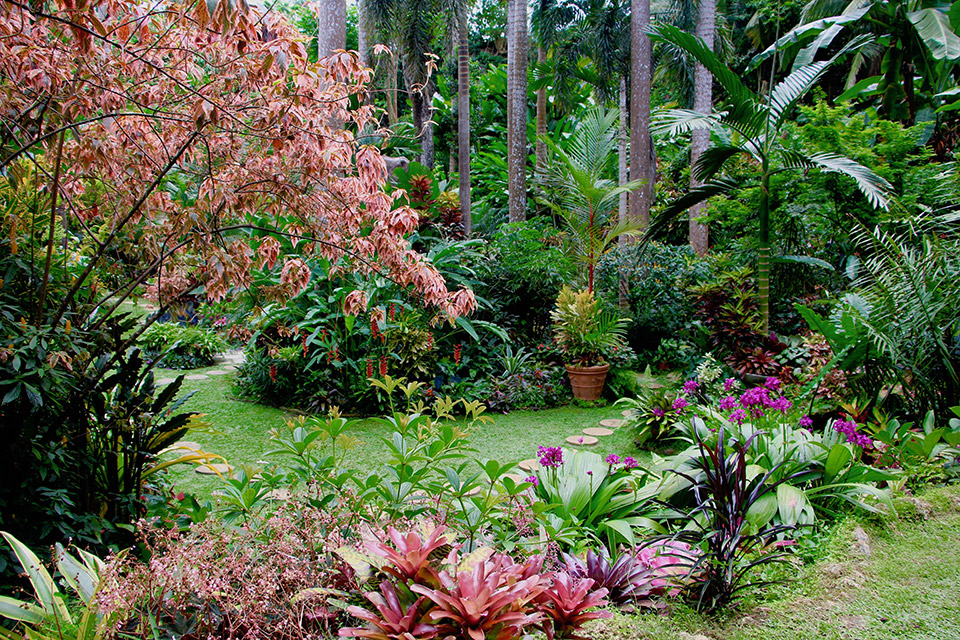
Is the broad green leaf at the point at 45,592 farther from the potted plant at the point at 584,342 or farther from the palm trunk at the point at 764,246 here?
the palm trunk at the point at 764,246

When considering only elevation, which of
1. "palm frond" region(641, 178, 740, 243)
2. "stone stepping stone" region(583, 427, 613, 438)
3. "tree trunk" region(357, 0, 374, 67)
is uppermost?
"tree trunk" region(357, 0, 374, 67)

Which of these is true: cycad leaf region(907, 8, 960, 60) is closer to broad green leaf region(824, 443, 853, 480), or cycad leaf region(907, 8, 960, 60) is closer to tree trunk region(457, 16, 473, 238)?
broad green leaf region(824, 443, 853, 480)

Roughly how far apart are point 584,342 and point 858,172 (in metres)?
3.20

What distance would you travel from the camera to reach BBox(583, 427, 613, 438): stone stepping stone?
5.63 m

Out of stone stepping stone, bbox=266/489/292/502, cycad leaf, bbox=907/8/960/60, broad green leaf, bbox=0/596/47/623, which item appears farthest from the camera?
cycad leaf, bbox=907/8/960/60

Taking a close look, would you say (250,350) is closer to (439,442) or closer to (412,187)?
(412,187)

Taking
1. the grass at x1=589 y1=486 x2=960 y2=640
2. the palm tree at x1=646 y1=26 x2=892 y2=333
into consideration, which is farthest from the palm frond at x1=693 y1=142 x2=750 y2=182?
the grass at x1=589 y1=486 x2=960 y2=640

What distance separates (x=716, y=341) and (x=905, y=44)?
5.85 meters

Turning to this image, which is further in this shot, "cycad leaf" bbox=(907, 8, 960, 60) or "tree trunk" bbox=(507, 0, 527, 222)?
"tree trunk" bbox=(507, 0, 527, 222)

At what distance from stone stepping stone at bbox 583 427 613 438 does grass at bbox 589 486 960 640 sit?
2949mm

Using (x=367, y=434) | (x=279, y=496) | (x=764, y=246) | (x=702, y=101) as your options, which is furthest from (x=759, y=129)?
(x=702, y=101)

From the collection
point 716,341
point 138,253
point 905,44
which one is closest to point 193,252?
point 138,253

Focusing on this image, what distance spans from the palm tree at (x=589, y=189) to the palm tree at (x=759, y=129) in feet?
5.36

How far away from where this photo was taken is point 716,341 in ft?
21.7
